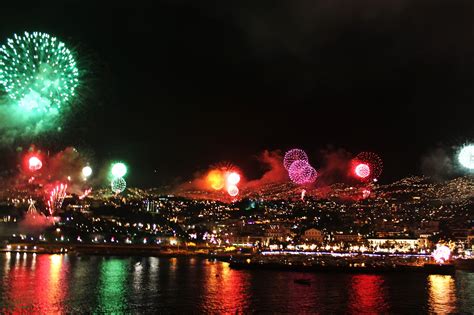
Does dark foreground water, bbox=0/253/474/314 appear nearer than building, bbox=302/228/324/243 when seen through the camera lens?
Yes

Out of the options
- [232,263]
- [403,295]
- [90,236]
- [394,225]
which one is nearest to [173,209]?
[90,236]

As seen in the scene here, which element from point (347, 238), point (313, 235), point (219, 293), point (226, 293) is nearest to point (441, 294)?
point (226, 293)

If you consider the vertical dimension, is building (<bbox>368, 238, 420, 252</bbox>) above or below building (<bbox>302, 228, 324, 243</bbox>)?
below

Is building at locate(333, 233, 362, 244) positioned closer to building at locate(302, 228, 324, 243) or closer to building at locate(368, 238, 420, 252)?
building at locate(302, 228, 324, 243)

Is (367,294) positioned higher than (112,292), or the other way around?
(112,292)

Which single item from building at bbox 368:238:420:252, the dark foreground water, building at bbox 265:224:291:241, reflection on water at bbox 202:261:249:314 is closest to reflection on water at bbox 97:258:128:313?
the dark foreground water

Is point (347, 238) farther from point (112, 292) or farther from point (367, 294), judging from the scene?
point (112, 292)

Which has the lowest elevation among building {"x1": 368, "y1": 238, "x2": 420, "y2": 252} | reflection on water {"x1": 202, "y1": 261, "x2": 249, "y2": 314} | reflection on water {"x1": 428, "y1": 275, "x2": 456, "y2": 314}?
reflection on water {"x1": 428, "y1": 275, "x2": 456, "y2": 314}

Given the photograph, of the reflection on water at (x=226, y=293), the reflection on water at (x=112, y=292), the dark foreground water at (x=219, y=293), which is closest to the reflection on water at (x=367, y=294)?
the dark foreground water at (x=219, y=293)
